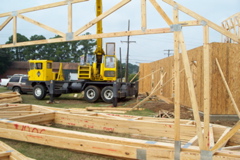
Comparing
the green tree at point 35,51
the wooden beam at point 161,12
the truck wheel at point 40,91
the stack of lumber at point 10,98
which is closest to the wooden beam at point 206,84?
the wooden beam at point 161,12

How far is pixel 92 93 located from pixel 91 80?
3.91 feet

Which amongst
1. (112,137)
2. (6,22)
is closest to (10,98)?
(6,22)

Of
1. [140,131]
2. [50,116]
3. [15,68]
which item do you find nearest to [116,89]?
[50,116]

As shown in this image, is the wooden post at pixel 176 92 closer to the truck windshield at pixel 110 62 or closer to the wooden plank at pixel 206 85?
the wooden plank at pixel 206 85

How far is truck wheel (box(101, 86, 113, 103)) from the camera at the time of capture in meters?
14.8

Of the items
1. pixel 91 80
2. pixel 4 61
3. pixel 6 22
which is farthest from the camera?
pixel 4 61

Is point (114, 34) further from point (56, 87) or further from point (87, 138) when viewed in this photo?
point (56, 87)

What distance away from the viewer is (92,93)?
50.9 feet

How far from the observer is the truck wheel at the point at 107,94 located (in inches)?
583

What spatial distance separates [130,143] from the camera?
409 cm

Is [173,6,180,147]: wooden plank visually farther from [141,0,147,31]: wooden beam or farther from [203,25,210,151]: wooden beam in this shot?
[141,0,147,31]: wooden beam

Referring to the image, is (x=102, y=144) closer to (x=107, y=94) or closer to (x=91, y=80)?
(x=107, y=94)

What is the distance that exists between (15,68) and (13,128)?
192ft

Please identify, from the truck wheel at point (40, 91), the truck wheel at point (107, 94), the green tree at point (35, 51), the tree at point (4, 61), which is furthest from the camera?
the green tree at point (35, 51)
